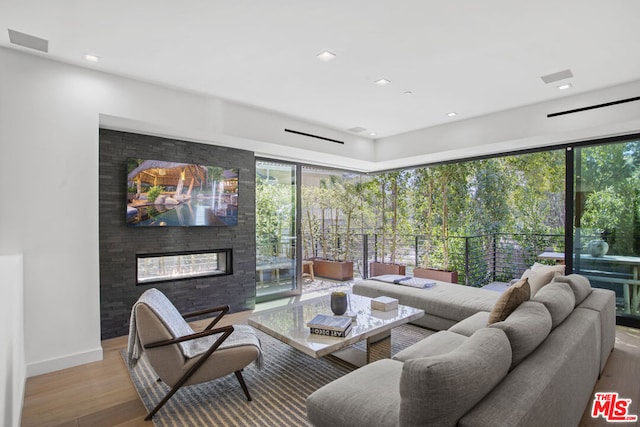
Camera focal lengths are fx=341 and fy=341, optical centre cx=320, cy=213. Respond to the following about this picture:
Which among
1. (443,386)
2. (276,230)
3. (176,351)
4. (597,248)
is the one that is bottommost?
(176,351)

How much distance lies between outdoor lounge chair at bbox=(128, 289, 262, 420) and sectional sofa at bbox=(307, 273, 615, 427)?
0.88m

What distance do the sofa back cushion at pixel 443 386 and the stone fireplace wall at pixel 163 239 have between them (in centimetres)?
357

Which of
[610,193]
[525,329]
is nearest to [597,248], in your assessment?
[610,193]

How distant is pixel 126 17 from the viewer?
2.30 meters

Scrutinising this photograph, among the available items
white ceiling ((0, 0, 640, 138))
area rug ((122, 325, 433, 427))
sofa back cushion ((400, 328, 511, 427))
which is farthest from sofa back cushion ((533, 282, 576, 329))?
white ceiling ((0, 0, 640, 138))

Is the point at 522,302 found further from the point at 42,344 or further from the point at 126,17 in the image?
the point at 42,344

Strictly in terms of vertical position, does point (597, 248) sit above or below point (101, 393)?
above

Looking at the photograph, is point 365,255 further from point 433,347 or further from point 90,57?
point 90,57

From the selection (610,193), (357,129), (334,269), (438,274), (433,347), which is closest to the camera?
(433,347)

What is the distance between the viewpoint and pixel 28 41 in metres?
2.62

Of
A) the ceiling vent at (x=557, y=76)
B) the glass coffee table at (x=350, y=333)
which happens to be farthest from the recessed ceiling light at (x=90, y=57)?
the ceiling vent at (x=557, y=76)

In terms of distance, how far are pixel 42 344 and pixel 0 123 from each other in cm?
187

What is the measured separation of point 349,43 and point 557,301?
2313mm

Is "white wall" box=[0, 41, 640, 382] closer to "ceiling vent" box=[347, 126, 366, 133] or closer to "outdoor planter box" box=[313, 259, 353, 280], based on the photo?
"ceiling vent" box=[347, 126, 366, 133]
